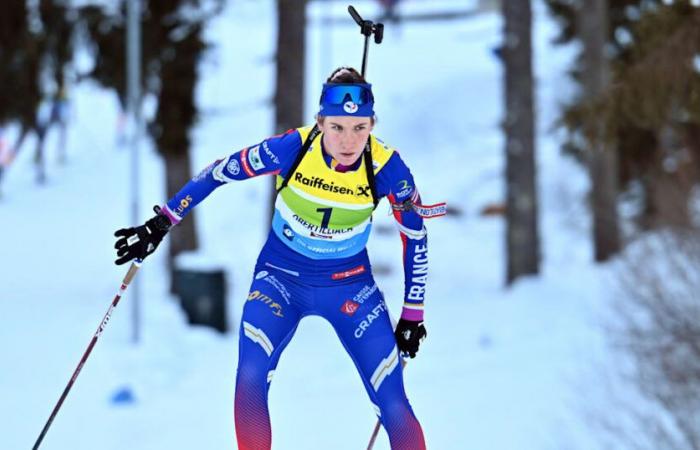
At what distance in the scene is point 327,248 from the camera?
447 cm

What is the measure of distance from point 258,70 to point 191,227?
68.9 feet

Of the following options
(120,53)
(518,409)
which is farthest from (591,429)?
(120,53)

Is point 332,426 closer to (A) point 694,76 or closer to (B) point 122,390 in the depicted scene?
(B) point 122,390

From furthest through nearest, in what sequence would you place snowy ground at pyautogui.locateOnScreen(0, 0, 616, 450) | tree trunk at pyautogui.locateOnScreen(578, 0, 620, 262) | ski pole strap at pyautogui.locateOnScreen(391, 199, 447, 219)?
tree trunk at pyautogui.locateOnScreen(578, 0, 620, 262)
snowy ground at pyautogui.locateOnScreen(0, 0, 616, 450)
ski pole strap at pyautogui.locateOnScreen(391, 199, 447, 219)

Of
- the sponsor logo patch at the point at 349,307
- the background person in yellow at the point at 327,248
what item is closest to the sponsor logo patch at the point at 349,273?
the background person in yellow at the point at 327,248

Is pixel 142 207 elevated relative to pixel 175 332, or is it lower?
elevated

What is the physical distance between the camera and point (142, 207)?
66.2 ft

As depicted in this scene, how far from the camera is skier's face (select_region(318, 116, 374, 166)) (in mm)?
4152

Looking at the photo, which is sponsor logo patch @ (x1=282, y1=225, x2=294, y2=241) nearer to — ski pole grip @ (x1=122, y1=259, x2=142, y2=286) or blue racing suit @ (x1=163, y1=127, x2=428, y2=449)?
blue racing suit @ (x1=163, y1=127, x2=428, y2=449)

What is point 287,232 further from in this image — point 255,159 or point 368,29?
point 368,29

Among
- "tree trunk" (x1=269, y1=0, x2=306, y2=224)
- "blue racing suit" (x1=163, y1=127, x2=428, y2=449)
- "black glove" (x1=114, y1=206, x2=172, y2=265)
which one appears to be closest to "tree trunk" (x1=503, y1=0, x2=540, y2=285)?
"tree trunk" (x1=269, y1=0, x2=306, y2=224)

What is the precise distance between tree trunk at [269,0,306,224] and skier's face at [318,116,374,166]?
7.06m

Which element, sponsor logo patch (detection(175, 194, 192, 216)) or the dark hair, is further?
sponsor logo patch (detection(175, 194, 192, 216))

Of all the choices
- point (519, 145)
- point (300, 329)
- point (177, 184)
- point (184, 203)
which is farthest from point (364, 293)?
point (519, 145)
